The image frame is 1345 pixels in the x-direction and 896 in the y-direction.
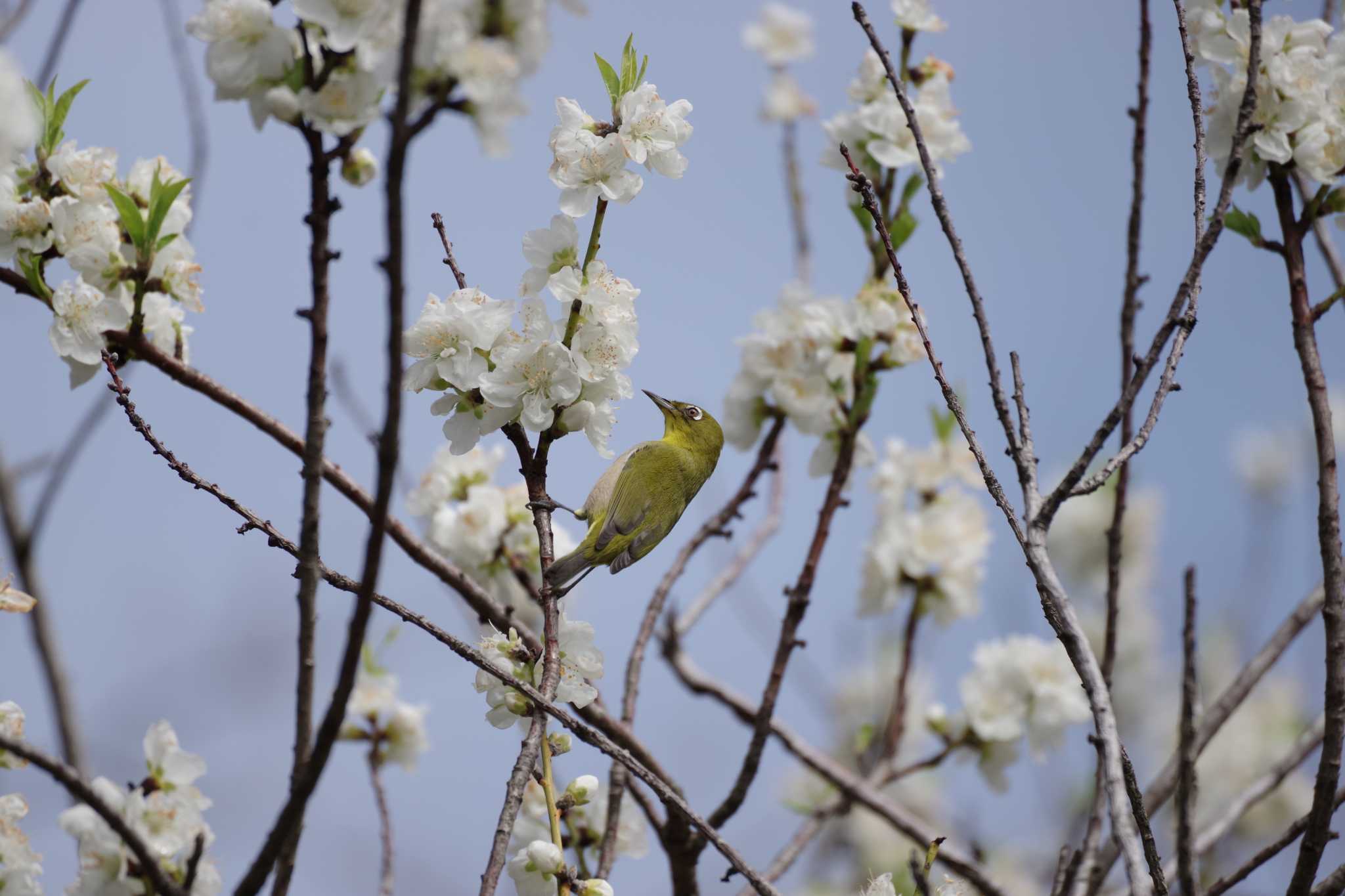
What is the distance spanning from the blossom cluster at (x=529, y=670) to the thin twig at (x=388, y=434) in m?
0.50

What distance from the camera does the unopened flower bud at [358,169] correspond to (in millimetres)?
1708

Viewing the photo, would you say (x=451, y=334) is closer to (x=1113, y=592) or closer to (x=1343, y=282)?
(x=1113, y=592)

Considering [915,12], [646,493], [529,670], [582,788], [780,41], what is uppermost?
[780,41]

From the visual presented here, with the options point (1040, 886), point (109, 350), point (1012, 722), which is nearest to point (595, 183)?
point (109, 350)

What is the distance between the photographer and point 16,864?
166 centimetres

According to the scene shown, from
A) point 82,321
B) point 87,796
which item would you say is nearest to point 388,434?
point 87,796

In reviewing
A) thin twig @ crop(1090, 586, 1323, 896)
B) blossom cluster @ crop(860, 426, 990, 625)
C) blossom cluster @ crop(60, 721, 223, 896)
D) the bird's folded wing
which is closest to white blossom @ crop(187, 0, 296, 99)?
blossom cluster @ crop(60, 721, 223, 896)

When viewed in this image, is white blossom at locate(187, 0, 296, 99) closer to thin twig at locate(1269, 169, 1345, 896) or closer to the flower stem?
the flower stem

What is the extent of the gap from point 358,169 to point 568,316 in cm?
39

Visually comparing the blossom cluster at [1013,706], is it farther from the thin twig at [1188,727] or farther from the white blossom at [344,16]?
the white blossom at [344,16]

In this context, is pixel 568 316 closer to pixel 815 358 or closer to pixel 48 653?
pixel 815 358

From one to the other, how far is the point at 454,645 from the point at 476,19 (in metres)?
0.81

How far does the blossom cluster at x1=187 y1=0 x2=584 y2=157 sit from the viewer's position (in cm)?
125

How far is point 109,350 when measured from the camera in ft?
6.79
